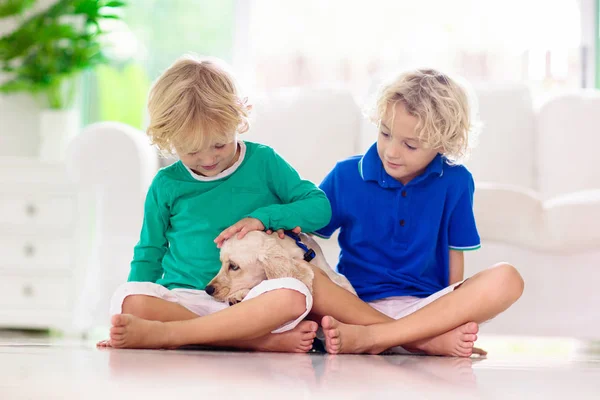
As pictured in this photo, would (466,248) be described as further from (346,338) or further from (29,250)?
(29,250)

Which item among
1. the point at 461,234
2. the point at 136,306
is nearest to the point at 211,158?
Answer: the point at 136,306

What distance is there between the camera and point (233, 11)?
152 inches

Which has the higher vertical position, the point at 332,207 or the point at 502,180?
the point at 332,207

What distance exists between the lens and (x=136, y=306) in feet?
4.82

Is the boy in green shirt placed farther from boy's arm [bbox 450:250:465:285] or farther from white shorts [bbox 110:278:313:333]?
boy's arm [bbox 450:250:465:285]

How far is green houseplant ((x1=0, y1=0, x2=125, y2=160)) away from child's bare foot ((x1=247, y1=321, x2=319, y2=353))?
216cm

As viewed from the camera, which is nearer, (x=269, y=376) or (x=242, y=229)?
(x=269, y=376)

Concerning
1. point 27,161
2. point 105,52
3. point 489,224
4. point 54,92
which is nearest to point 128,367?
point 489,224

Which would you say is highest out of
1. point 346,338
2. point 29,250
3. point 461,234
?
point 461,234

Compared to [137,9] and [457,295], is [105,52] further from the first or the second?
[457,295]

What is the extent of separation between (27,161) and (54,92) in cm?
82

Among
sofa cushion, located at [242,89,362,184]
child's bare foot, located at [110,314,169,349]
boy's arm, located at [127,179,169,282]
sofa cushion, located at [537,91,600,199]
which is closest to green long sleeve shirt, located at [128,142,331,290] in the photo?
boy's arm, located at [127,179,169,282]

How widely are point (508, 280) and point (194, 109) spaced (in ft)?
2.31

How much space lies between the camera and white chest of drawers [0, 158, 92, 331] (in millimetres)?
2707
